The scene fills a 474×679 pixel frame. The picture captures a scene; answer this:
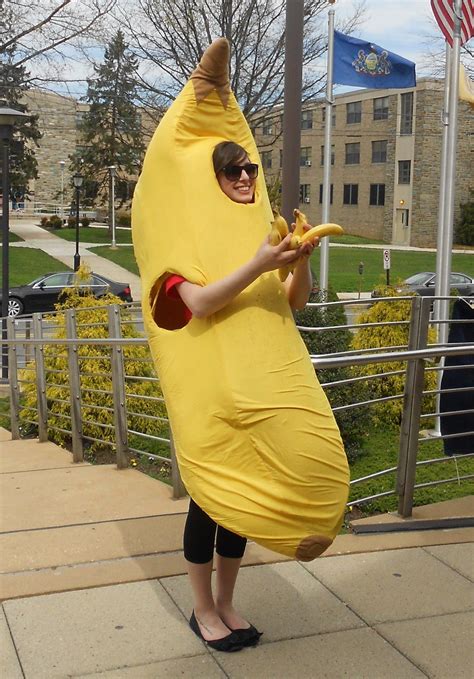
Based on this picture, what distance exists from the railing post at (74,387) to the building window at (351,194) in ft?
158

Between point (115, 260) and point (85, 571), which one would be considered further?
point (115, 260)

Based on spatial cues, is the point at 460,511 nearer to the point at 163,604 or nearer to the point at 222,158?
the point at 163,604

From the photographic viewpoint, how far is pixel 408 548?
4051mm

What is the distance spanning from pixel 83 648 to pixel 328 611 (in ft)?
3.27

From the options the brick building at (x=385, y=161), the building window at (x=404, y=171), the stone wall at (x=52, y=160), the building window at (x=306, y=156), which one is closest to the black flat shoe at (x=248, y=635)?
the brick building at (x=385, y=161)

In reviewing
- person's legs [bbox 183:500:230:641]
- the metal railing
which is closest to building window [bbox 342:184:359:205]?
the metal railing

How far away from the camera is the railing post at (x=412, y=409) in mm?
4465

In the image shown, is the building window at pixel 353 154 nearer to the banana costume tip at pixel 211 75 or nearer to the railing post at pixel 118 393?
the railing post at pixel 118 393

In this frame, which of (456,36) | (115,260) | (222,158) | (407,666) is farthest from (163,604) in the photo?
(115,260)

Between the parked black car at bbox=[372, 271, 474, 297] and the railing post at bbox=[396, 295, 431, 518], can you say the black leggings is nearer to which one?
the railing post at bbox=[396, 295, 431, 518]

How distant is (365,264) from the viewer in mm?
35344

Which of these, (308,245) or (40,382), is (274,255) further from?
(40,382)

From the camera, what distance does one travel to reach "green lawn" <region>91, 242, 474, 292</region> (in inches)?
1170

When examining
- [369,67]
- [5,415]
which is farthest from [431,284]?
[5,415]
